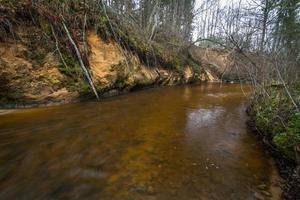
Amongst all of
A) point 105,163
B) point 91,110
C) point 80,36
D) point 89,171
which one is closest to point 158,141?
point 105,163

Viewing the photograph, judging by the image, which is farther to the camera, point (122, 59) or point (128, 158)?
point (122, 59)

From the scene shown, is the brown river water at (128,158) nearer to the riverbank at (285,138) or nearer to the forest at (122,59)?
the riverbank at (285,138)

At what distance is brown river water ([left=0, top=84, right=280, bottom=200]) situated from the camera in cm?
197

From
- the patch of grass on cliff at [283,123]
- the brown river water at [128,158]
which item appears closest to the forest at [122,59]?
the patch of grass on cliff at [283,123]

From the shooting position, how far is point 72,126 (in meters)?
3.66

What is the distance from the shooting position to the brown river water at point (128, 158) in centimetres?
197

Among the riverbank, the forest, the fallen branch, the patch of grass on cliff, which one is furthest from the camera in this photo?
the fallen branch

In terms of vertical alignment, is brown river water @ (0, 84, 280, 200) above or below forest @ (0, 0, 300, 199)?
below

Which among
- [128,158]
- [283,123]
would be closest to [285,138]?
[283,123]

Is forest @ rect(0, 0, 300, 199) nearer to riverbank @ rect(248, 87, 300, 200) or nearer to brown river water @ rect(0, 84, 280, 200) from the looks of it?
riverbank @ rect(248, 87, 300, 200)

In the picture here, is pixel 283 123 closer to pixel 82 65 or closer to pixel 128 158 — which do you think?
pixel 128 158

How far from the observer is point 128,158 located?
256 cm

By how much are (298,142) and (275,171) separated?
430 millimetres

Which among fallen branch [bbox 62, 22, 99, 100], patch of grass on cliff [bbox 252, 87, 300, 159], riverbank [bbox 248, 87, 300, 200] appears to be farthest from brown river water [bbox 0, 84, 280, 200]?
fallen branch [bbox 62, 22, 99, 100]
